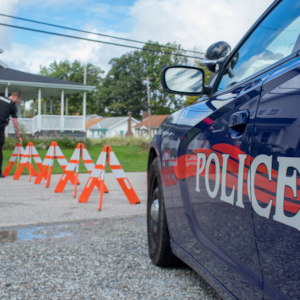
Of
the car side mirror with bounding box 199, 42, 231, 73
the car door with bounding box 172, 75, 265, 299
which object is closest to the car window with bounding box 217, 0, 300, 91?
the car door with bounding box 172, 75, 265, 299

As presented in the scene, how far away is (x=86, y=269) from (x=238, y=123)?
205cm

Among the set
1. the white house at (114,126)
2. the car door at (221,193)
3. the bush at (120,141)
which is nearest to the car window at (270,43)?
the car door at (221,193)

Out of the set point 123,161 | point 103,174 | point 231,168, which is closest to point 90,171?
point 103,174

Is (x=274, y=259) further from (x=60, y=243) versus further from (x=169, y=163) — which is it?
(x=60, y=243)

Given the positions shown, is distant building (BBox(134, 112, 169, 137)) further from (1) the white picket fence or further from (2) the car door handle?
(2) the car door handle

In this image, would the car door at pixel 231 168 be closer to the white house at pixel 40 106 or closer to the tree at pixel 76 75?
the white house at pixel 40 106

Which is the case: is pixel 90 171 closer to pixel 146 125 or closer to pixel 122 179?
pixel 122 179

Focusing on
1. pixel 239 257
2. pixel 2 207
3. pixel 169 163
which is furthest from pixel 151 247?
pixel 2 207

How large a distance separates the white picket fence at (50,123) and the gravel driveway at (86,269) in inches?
790

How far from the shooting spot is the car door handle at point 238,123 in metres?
1.47

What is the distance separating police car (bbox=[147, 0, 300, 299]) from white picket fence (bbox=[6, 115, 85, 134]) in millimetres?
21877

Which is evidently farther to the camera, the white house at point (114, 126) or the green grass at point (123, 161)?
the white house at point (114, 126)

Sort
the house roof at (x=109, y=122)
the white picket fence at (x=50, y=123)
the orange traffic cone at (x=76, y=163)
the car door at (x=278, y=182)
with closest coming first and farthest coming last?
the car door at (x=278, y=182) < the orange traffic cone at (x=76, y=163) < the white picket fence at (x=50, y=123) < the house roof at (x=109, y=122)

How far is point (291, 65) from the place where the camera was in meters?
1.33
